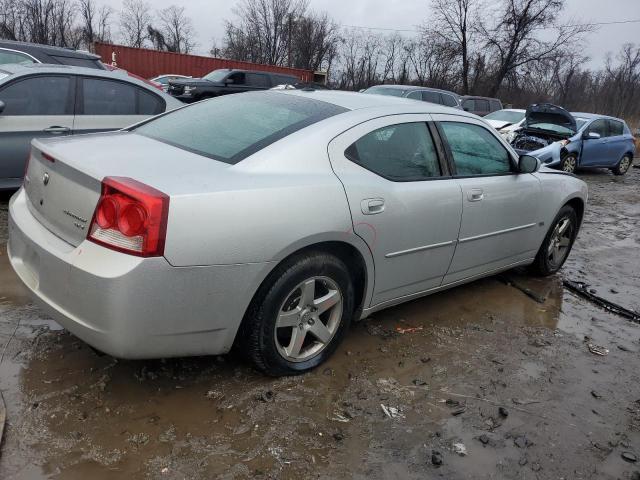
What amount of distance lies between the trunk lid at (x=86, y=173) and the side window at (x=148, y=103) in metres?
3.33

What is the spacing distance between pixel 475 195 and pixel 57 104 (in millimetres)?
4208

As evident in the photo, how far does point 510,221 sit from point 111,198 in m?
2.92

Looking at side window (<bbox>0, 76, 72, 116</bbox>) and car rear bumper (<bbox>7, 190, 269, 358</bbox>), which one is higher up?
side window (<bbox>0, 76, 72, 116</bbox>)

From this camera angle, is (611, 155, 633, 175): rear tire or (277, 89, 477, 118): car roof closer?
(277, 89, 477, 118): car roof

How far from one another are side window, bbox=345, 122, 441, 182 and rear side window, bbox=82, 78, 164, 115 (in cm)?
370

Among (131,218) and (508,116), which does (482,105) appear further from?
(131,218)

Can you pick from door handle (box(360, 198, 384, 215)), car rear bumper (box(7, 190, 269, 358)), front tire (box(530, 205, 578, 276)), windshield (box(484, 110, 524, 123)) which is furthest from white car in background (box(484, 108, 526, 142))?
car rear bumper (box(7, 190, 269, 358))

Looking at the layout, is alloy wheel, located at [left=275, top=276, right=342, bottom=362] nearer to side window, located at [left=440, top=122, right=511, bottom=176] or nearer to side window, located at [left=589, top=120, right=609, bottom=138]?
side window, located at [left=440, top=122, right=511, bottom=176]

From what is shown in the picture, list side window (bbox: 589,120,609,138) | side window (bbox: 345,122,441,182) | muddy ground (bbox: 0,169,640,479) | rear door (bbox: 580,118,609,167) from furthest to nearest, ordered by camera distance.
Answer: side window (bbox: 589,120,609,138)
rear door (bbox: 580,118,609,167)
side window (bbox: 345,122,441,182)
muddy ground (bbox: 0,169,640,479)

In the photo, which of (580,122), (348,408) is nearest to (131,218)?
(348,408)

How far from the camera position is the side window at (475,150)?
3648 mm

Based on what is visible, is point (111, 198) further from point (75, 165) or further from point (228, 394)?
point (228, 394)

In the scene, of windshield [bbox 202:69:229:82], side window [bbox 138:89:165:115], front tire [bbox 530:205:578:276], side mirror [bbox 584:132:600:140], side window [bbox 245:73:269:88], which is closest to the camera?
front tire [bbox 530:205:578:276]

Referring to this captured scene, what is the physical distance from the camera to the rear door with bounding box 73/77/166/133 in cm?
551
